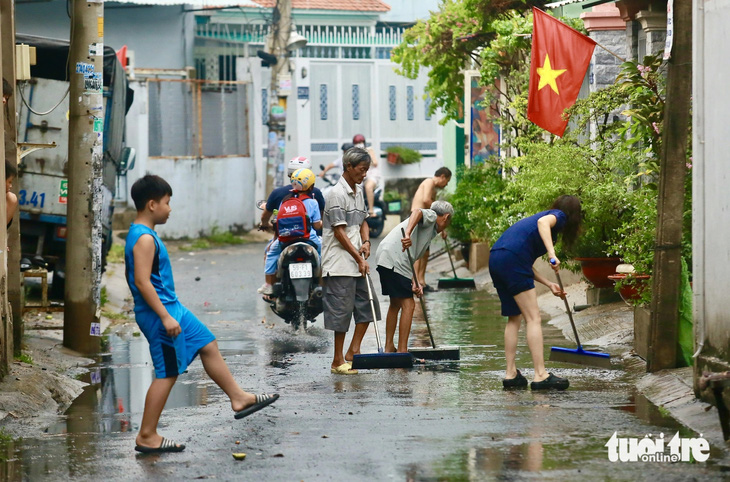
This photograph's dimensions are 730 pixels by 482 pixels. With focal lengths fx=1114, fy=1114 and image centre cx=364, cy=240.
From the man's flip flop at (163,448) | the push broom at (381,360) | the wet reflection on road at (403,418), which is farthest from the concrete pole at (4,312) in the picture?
the push broom at (381,360)

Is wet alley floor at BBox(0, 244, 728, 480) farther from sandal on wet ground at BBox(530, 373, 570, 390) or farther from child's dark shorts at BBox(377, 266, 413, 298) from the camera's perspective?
child's dark shorts at BBox(377, 266, 413, 298)

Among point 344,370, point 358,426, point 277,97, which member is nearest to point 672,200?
point 358,426

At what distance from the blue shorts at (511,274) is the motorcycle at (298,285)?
11.9 ft

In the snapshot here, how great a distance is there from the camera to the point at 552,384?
27.6ft

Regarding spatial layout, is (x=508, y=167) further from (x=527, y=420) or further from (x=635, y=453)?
(x=635, y=453)

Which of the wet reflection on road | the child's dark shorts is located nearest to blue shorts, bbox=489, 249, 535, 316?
the wet reflection on road

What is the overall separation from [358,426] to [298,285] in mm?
4932

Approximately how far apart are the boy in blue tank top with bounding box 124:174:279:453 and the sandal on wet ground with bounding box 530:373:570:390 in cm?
242

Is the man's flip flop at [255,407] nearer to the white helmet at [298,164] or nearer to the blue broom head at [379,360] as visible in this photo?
the blue broom head at [379,360]

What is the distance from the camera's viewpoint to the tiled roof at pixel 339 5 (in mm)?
29641

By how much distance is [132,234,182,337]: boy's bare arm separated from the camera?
657 cm

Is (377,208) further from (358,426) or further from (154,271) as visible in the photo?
(154,271)

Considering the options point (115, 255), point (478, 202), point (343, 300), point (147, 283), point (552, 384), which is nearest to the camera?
point (147, 283)

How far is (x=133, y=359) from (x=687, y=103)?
18.8 ft
